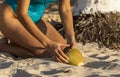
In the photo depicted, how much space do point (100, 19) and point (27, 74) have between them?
178 centimetres

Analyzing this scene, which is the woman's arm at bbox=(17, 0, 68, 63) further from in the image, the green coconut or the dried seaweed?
the dried seaweed

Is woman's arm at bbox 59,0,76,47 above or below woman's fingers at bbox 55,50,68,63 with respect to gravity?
above

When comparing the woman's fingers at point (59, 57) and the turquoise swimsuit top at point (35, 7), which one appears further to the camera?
the turquoise swimsuit top at point (35, 7)

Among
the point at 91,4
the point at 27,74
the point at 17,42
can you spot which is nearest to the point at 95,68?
the point at 27,74

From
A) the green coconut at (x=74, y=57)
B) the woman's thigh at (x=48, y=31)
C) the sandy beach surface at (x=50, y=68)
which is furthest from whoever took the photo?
the woman's thigh at (x=48, y=31)

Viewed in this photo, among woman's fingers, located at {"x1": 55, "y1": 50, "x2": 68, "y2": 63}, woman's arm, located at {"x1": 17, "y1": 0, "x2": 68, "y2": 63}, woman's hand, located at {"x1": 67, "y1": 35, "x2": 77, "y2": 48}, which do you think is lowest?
woman's fingers, located at {"x1": 55, "y1": 50, "x2": 68, "y2": 63}

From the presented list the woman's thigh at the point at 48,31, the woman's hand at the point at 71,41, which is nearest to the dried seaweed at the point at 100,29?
the woman's thigh at the point at 48,31

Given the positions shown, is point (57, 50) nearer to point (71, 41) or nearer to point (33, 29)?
point (33, 29)

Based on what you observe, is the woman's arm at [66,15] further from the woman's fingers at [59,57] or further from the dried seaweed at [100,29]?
the dried seaweed at [100,29]

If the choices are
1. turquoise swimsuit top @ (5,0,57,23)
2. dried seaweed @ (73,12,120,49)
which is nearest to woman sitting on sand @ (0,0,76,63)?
turquoise swimsuit top @ (5,0,57,23)

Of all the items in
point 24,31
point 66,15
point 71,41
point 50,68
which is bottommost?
point 50,68

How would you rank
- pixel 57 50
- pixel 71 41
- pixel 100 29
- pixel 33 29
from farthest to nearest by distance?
pixel 100 29 → pixel 71 41 → pixel 33 29 → pixel 57 50

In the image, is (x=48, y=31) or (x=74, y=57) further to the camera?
(x=48, y=31)

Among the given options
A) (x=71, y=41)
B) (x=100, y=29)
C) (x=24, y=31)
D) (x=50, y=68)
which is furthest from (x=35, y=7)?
(x=100, y=29)
